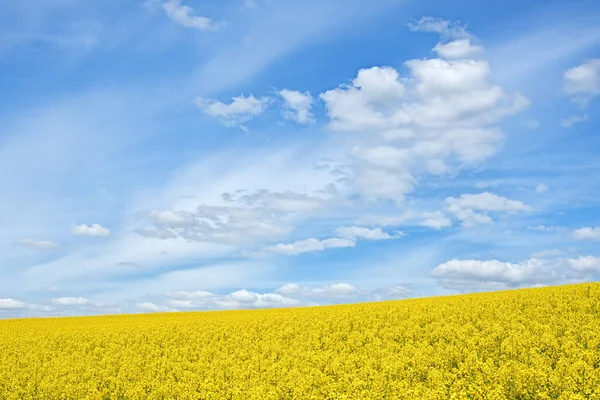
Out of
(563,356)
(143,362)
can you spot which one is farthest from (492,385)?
(143,362)

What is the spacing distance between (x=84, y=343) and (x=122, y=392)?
11391mm

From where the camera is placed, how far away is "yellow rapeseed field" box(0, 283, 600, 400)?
42.5ft

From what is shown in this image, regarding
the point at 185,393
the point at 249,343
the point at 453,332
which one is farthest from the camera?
the point at 249,343

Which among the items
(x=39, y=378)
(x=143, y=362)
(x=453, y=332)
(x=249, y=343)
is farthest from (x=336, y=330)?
(x=39, y=378)

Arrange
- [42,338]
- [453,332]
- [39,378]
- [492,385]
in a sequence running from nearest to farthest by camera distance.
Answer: [492,385]
[39,378]
[453,332]
[42,338]

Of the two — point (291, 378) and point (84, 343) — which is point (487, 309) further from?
point (84, 343)

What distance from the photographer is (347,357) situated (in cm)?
1742

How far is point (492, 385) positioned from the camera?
12688 mm

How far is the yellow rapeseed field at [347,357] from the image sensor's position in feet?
42.5

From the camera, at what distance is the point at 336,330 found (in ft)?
76.7

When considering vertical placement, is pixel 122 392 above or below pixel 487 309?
below

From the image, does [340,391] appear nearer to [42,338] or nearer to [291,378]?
[291,378]

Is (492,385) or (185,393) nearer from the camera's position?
(492,385)

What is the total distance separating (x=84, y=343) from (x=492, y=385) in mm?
20703
